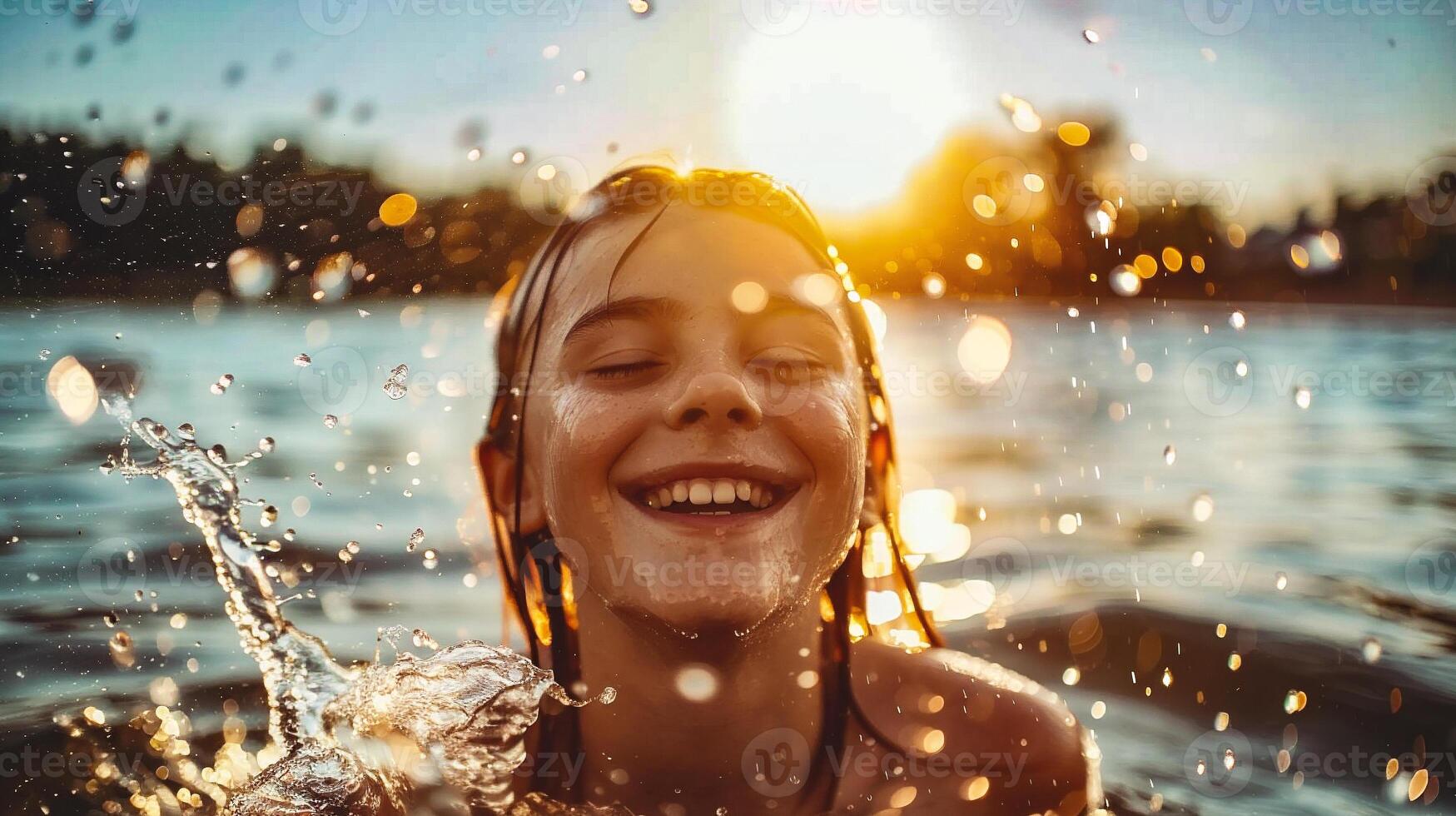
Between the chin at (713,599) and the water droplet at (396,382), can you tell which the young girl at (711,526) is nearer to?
the chin at (713,599)

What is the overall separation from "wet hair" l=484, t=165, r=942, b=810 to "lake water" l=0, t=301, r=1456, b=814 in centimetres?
50

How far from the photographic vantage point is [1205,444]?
8.50 m

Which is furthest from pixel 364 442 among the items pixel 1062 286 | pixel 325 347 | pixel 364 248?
pixel 1062 286

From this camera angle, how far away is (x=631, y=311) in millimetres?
2467

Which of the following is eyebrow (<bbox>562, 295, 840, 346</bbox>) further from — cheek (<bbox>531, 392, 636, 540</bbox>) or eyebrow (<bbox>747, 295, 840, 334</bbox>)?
cheek (<bbox>531, 392, 636, 540</bbox>)

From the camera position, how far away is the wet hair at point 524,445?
2.76 m

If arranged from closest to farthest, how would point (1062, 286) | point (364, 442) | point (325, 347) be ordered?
point (325, 347) < point (1062, 286) < point (364, 442)

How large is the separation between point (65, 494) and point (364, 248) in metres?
3.31

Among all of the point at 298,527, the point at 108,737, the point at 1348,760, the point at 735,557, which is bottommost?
the point at 1348,760

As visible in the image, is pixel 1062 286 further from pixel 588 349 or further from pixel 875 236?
pixel 588 349

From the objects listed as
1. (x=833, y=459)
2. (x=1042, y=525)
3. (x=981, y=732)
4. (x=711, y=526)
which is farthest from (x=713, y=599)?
(x=1042, y=525)

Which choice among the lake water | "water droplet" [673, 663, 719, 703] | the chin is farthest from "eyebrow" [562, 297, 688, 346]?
the lake water

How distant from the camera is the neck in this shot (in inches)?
99.3

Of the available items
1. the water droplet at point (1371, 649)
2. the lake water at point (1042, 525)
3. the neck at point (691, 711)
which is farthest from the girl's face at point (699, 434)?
the water droplet at point (1371, 649)
